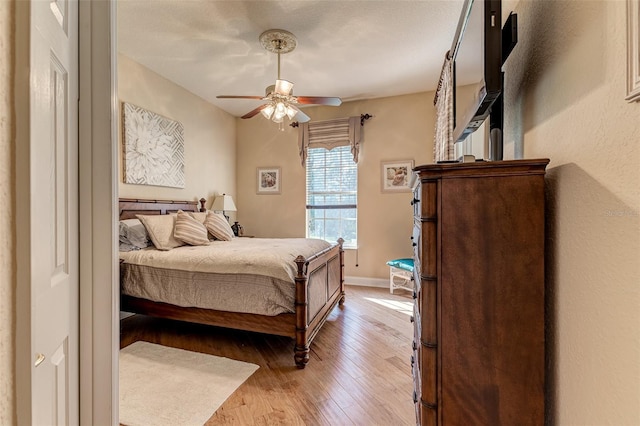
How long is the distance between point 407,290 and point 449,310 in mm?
3409

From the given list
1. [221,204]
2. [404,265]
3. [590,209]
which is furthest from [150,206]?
[590,209]

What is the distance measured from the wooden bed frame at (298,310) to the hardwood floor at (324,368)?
0.64 feet

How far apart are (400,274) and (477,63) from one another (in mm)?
3284

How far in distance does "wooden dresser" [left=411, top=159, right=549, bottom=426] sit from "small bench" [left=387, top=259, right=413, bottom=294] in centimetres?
266

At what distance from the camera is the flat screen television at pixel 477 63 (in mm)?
1118

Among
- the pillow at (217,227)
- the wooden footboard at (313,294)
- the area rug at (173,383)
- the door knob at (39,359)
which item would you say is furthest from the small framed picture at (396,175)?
the door knob at (39,359)

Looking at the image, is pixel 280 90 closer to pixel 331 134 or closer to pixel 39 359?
pixel 331 134

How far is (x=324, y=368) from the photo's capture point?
223 cm

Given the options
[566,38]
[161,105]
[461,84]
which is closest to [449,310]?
[566,38]

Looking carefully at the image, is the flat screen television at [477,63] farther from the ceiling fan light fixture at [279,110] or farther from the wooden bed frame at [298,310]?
the ceiling fan light fixture at [279,110]

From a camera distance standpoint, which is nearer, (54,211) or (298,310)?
(54,211)

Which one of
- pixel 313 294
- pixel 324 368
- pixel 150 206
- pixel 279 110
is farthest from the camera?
pixel 150 206

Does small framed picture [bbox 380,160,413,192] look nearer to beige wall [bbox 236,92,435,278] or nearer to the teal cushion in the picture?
beige wall [bbox 236,92,435,278]

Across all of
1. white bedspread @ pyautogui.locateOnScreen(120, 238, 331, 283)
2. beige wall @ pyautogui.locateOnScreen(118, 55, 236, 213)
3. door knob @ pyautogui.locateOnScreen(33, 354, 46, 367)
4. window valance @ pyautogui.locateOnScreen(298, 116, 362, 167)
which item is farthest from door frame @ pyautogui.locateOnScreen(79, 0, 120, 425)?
window valance @ pyautogui.locateOnScreen(298, 116, 362, 167)
